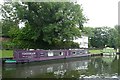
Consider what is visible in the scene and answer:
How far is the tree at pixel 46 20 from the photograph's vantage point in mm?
21516

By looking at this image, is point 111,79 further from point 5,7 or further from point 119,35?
point 119,35

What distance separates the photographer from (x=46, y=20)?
21.8 meters

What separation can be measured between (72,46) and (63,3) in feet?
31.0

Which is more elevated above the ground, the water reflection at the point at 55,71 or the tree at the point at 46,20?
the tree at the point at 46,20

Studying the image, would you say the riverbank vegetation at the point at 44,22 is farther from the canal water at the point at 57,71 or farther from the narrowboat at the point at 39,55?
the canal water at the point at 57,71

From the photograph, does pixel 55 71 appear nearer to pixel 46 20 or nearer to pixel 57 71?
pixel 57 71

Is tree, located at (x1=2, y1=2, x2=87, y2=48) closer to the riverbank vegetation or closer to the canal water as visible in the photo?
the riverbank vegetation

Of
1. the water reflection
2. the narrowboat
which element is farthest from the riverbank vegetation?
the water reflection

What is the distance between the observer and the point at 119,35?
48.2 m

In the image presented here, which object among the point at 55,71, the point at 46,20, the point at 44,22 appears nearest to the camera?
the point at 55,71

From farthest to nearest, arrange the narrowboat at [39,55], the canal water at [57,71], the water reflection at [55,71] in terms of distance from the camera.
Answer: the narrowboat at [39,55], the water reflection at [55,71], the canal water at [57,71]

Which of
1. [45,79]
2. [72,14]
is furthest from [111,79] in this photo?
[72,14]

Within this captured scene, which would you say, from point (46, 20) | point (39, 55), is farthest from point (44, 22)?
point (39, 55)

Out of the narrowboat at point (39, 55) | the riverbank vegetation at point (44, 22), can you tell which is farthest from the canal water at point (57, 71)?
the riverbank vegetation at point (44, 22)
